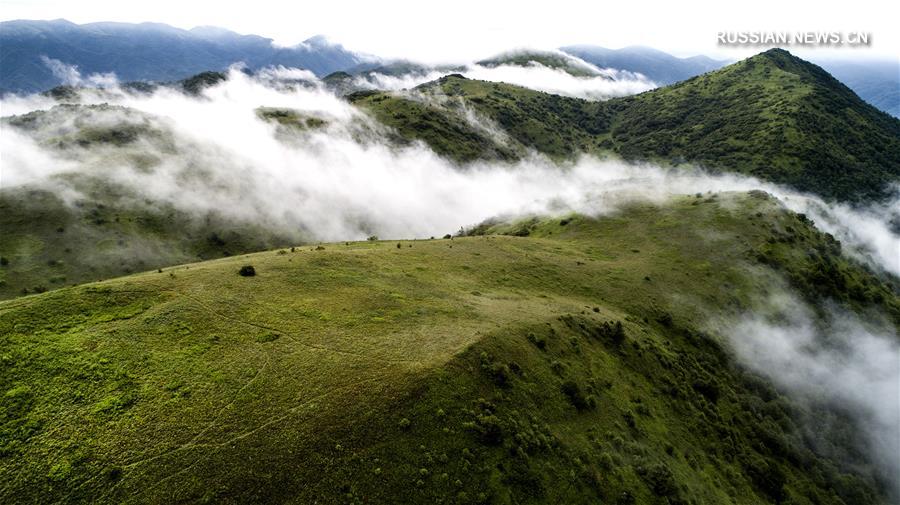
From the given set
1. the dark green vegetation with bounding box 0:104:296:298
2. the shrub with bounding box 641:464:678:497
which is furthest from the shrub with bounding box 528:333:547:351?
the dark green vegetation with bounding box 0:104:296:298

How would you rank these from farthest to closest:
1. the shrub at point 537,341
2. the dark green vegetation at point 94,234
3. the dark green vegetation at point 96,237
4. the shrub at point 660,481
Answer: the dark green vegetation at point 94,234
the dark green vegetation at point 96,237
the shrub at point 537,341
the shrub at point 660,481

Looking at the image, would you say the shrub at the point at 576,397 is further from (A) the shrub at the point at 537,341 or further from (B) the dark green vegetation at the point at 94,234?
(B) the dark green vegetation at the point at 94,234

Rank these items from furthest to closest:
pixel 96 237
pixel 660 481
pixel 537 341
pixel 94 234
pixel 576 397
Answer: pixel 94 234 → pixel 96 237 → pixel 537 341 → pixel 576 397 → pixel 660 481

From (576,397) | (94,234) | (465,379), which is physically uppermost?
(465,379)

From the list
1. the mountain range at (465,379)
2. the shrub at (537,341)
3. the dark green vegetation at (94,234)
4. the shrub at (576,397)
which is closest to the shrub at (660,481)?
the mountain range at (465,379)

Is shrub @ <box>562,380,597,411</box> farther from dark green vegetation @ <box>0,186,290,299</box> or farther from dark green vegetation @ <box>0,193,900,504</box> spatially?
dark green vegetation @ <box>0,186,290,299</box>

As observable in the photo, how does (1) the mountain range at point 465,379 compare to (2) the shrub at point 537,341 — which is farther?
(2) the shrub at point 537,341

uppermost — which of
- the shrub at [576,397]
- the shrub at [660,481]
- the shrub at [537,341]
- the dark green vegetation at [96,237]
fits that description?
the shrub at [537,341]

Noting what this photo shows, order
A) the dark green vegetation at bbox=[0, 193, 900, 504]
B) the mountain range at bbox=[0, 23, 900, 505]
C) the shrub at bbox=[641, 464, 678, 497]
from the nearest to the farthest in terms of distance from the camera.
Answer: the dark green vegetation at bbox=[0, 193, 900, 504] → the mountain range at bbox=[0, 23, 900, 505] → the shrub at bbox=[641, 464, 678, 497]

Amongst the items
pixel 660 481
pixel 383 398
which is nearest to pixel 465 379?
pixel 383 398

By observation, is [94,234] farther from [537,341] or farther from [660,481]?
[660,481]
